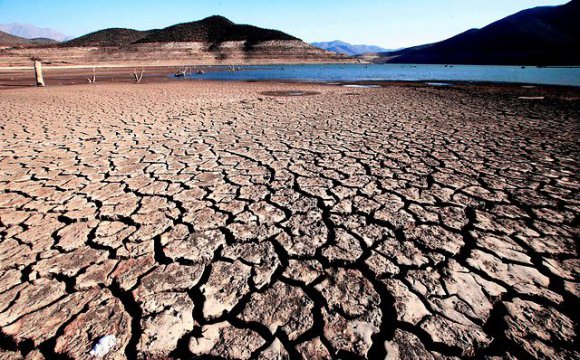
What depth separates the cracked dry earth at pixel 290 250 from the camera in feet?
4.25

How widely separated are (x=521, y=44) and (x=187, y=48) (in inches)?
3643

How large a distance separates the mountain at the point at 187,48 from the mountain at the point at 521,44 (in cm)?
4283

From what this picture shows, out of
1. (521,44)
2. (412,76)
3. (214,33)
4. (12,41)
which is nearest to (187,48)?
(214,33)

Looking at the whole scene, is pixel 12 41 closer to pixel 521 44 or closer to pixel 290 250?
pixel 290 250

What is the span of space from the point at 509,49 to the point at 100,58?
4148 inches

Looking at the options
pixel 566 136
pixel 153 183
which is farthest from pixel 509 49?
pixel 153 183

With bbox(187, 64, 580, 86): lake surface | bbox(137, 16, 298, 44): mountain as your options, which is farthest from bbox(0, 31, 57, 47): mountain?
bbox(187, 64, 580, 86): lake surface

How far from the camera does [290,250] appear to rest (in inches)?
75.5

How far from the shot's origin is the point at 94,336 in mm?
1286

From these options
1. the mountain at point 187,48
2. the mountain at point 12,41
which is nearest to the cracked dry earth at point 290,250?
the mountain at point 187,48

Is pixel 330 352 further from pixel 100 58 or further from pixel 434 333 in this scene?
pixel 100 58

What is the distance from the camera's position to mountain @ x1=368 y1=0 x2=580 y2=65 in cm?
6291

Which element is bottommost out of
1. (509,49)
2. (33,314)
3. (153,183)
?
(33,314)

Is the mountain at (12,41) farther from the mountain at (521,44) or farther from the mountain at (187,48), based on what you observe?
the mountain at (521,44)
